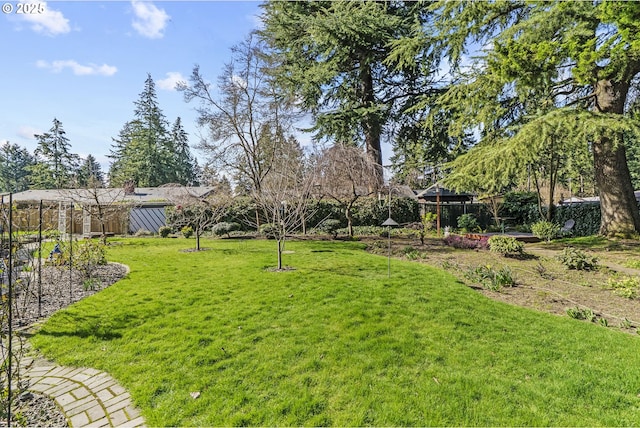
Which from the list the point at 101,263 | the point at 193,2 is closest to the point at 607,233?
the point at 193,2

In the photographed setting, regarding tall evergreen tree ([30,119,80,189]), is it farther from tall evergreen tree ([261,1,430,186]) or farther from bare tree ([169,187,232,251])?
tall evergreen tree ([261,1,430,186])

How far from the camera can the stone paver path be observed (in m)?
2.59

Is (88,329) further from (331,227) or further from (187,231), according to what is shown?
(331,227)

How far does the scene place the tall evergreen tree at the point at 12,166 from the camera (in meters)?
49.0

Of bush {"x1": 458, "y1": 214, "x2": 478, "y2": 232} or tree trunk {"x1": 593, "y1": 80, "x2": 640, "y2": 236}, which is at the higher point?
tree trunk {"x1": 593, "y1": 80, "x2": 640, "y2": 236}

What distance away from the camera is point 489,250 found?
383 inches

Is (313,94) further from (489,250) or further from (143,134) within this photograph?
(143,134)

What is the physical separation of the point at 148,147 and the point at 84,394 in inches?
1524

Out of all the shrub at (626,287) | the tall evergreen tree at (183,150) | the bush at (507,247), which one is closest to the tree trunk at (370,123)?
the bush at (507,247)

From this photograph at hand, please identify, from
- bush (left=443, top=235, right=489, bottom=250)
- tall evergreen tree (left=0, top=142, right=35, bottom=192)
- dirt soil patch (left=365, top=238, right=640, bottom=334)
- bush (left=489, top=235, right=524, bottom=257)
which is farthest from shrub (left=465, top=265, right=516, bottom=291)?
tall evergreen tree (left=0, top=142, right=35, bottom=192)

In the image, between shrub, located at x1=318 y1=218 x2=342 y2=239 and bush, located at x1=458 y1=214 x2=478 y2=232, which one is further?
bush, located at x1=458 y1=214 x2=478 y2=232

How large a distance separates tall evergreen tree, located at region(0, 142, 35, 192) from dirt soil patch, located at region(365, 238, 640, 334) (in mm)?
63867

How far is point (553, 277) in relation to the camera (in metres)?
6.77

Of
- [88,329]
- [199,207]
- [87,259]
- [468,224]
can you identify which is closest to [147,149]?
[199,207]
